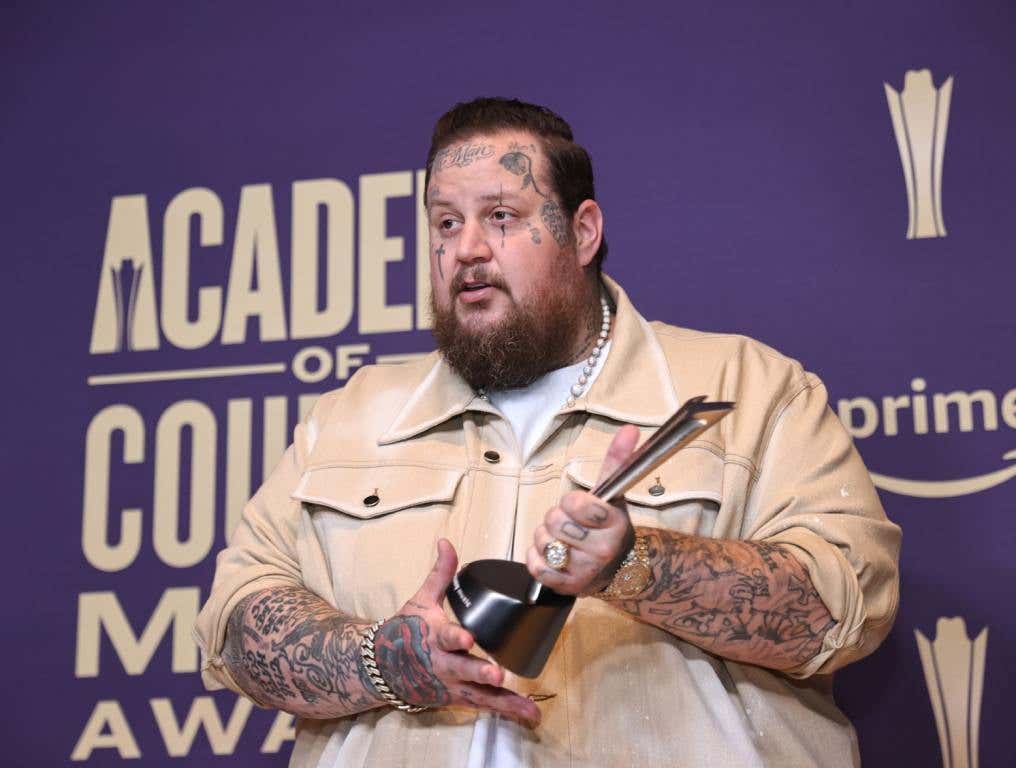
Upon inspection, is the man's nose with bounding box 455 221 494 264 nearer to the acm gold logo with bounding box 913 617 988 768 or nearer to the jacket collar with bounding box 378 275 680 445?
the jacket collar with bounding box 378 275 680 445

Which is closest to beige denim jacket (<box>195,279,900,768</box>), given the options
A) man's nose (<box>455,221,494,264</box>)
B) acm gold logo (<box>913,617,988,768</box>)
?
man's nose (<box>455,221,494,264</box>)

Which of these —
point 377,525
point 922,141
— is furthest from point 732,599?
point 922,141

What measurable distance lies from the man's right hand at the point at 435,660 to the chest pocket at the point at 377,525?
0.62 ft

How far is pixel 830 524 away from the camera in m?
2.15

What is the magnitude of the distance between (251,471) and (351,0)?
3.30 feet

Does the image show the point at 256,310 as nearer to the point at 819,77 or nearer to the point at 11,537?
the point at 11,537

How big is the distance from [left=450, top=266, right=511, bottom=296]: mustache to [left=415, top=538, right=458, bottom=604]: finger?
1.79 ft

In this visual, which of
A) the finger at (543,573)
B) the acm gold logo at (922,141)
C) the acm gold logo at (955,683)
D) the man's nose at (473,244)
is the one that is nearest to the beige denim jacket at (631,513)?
the man's nose at (473,244)

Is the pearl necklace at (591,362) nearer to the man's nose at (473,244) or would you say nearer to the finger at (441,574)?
Result: the man's nose at (473,244)

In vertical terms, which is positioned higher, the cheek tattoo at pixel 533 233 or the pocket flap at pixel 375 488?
the cheek tattoo at pixel 533 233

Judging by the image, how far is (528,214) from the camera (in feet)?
8.11

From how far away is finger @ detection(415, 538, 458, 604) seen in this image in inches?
79.7

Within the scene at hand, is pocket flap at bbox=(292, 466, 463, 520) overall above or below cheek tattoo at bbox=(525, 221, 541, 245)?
below

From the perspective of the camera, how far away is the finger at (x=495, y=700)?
6.61 ft
